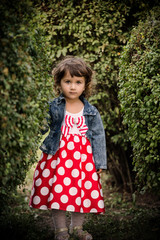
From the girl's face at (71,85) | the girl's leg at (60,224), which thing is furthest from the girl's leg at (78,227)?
the girl's face at (71,85)

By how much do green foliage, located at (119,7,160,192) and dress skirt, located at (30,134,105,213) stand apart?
62 cm

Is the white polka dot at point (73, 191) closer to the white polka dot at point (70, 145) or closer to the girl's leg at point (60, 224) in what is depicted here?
the girl's leg at point (60, 224)

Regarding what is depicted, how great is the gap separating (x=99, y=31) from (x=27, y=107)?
8.26ft

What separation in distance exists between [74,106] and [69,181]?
2.87 feet

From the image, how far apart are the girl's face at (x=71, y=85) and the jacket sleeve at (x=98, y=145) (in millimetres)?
376

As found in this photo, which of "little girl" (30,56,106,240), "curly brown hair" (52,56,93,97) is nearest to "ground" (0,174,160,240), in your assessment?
"little girl" (30,56,106,240)

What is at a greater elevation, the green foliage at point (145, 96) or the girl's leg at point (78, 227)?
the green foliage at point (145, 96)

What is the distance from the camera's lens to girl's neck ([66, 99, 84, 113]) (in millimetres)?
3238

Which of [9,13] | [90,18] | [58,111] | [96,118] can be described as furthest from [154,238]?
[90,18]

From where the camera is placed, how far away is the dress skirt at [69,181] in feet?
9.48

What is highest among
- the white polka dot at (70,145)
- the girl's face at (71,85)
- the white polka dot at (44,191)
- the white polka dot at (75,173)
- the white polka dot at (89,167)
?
the girl's face at (71,85)

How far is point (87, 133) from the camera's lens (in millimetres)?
3156

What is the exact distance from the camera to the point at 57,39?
15.0 feet

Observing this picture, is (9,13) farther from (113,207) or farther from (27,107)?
(113,207)
